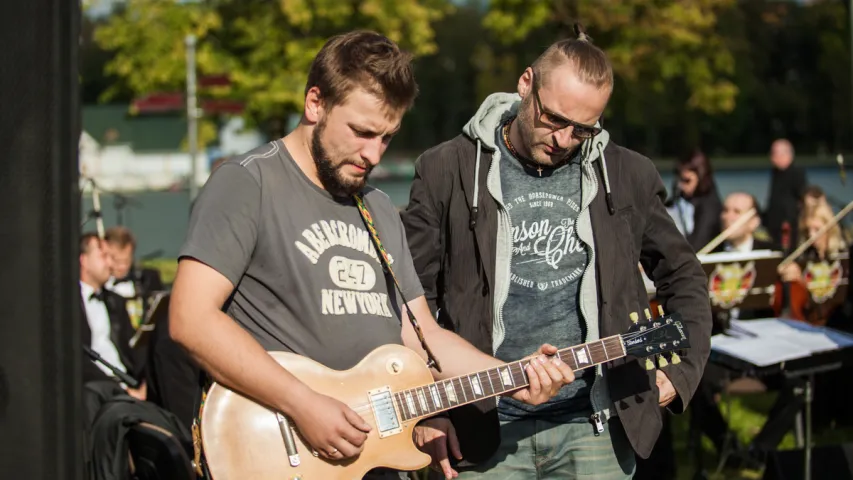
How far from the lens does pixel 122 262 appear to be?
7539mm

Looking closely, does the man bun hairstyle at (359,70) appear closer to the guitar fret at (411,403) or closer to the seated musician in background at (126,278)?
the guitar fret at (411,403)

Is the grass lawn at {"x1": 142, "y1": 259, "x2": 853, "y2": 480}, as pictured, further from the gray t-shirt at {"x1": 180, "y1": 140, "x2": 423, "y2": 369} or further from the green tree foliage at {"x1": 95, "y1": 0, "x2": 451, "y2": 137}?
the green tree foliage at {"x1": 95, "y1": 0, "x2": 451, "y2": 137}

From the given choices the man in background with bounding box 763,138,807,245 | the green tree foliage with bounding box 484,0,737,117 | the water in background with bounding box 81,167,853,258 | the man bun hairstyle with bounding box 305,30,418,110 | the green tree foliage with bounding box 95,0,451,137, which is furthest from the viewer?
the water in background with bounding box 81,167,853,258

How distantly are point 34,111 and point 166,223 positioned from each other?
17747 mm

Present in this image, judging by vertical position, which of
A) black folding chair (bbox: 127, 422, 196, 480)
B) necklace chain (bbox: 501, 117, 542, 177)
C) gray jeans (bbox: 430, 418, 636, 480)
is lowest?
black folding chair (bbox: 127, 422, 196, 480)

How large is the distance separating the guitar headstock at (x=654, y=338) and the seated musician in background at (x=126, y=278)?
4806mm

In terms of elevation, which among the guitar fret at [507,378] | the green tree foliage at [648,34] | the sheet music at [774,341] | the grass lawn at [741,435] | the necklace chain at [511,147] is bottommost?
the grass lawn at [741,435]

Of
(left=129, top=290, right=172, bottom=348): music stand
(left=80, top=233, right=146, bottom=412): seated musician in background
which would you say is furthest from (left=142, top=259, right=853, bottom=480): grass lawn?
(left=80, top=233, right=146, bottom=412): seated musician in background

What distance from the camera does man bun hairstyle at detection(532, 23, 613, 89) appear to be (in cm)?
307

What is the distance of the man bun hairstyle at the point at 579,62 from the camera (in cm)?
307

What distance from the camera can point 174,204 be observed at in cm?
2047

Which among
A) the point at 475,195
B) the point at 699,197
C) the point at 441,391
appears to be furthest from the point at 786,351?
the point at 699,197

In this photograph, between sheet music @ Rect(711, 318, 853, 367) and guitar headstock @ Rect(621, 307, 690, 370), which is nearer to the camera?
guitar headstock @ Rect(621, 307, 690, 370)

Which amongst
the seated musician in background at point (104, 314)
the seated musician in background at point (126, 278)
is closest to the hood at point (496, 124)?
the seated musician in background at point (104, 314)
